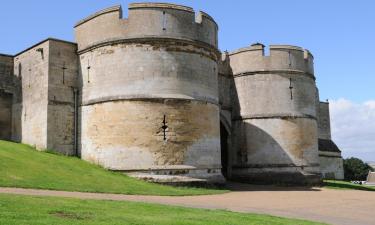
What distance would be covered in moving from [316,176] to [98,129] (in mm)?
14226

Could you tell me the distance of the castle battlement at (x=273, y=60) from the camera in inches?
1093

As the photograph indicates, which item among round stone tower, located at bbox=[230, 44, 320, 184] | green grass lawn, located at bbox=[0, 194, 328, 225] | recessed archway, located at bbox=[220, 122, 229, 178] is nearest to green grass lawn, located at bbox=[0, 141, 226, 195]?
green grass lawn, located at bbox=[0, 194, 328, 225]

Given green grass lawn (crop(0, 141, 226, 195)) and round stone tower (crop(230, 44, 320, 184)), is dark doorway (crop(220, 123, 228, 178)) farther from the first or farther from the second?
green grass lawn (crop(0, 141, 226, 195))

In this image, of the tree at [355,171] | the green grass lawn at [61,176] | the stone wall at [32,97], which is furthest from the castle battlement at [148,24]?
the tree at [355,171]

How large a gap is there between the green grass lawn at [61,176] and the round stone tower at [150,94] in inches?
43.7

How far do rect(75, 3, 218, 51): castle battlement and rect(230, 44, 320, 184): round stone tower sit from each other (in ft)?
24.4

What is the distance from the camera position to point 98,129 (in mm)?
20250

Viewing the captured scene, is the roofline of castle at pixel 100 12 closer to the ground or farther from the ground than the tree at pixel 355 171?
farther from the ground

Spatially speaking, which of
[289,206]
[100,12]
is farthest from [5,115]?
[289,206]

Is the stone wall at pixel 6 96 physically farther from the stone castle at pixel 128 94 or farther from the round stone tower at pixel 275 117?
the round stone tower at pixel 275 117

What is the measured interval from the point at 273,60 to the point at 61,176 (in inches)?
622

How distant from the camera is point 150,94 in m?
19.7

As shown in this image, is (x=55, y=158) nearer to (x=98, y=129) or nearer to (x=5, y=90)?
(x=98, y=129)

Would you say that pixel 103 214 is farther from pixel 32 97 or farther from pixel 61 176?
pixel 32 97
